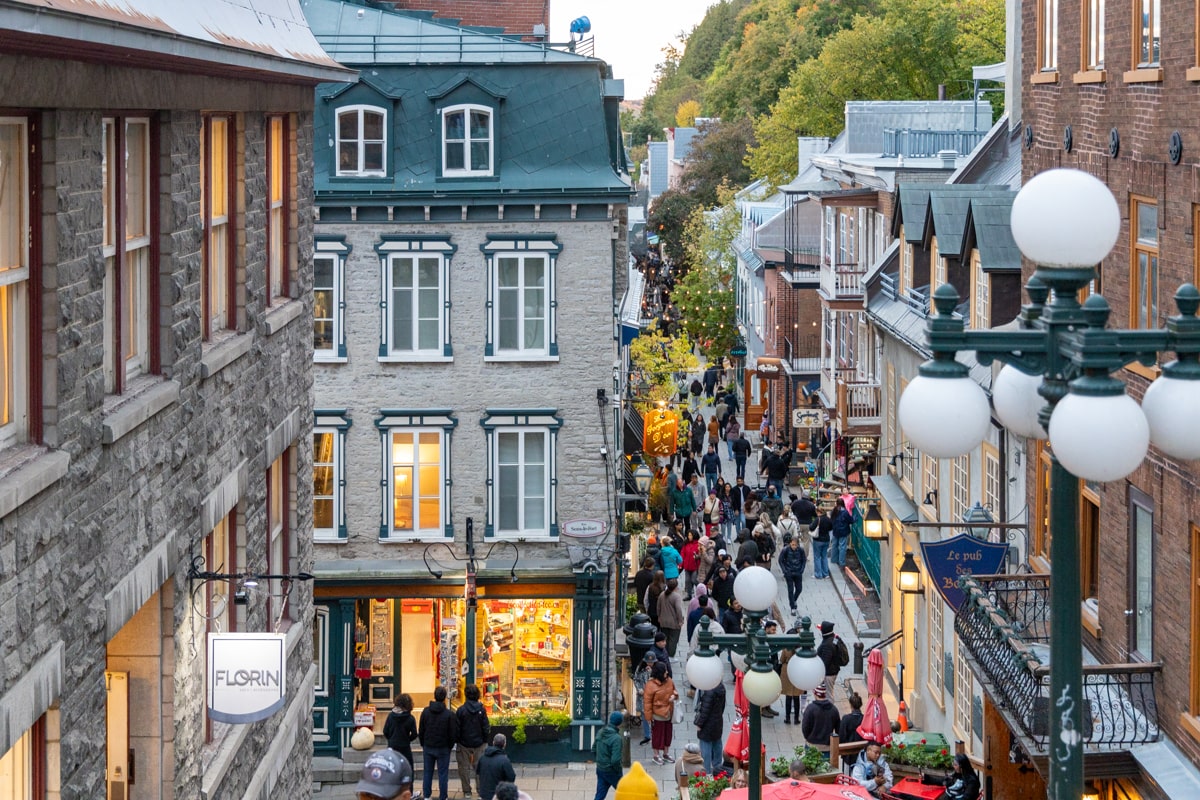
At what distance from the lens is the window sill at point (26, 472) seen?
7.63 meters

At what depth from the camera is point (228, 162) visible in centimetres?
1341

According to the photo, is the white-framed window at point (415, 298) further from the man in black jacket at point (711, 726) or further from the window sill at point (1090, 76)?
the window sill at point (1090, 76)

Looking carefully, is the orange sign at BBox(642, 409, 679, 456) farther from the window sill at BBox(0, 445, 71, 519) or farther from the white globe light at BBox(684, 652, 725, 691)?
the window sill at BBox(0, 445, 71, 519)

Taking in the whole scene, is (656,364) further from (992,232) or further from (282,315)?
(282,315)

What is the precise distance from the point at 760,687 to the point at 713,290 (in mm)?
54272

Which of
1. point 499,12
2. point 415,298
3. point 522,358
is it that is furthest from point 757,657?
A: point 499,12

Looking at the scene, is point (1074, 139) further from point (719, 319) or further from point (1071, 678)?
point (719, 319)

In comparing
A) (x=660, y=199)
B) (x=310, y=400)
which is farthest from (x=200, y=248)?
(x=660, y=199)

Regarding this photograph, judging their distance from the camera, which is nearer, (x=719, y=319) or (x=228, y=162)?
(x=228, y=162)

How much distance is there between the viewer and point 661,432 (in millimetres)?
32750

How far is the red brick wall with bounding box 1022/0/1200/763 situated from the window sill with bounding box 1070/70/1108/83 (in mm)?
80

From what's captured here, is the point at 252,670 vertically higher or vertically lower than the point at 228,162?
lower

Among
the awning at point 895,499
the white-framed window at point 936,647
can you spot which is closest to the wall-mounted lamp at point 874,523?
the awning at point 895,499

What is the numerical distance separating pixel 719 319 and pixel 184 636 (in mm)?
55861
